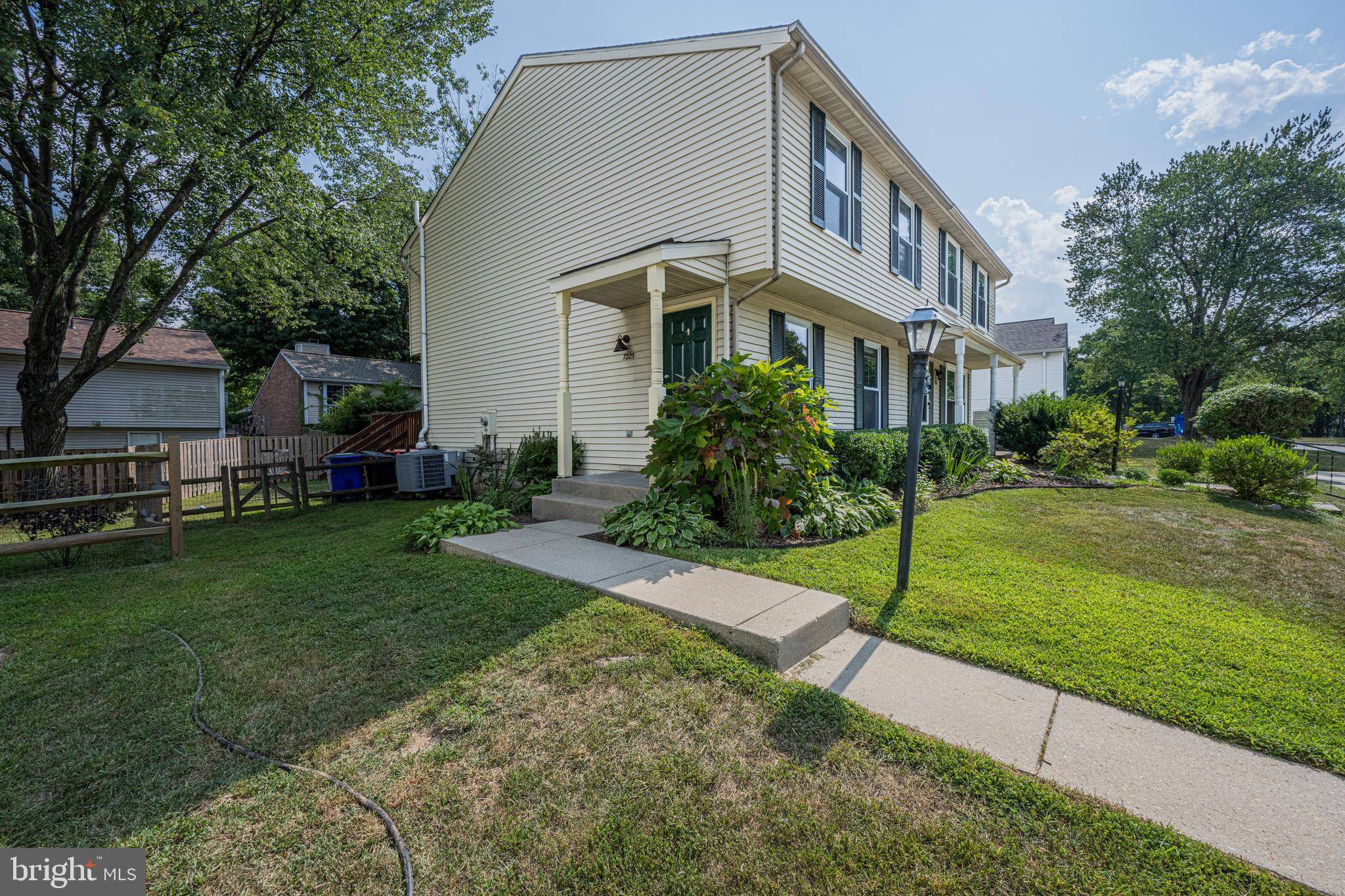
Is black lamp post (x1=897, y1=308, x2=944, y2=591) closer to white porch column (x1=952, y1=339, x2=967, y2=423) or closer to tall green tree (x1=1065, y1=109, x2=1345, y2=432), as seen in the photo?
white porch column (x1=952, y1=339, x2=967, y2=423)

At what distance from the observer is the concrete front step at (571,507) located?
5887mm

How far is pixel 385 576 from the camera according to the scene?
423 cm

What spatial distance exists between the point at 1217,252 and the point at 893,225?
2011cm

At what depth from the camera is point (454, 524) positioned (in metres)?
5.38

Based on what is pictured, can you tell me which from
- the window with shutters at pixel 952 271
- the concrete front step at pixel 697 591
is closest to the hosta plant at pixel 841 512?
the concrete front step at pixel 697 591

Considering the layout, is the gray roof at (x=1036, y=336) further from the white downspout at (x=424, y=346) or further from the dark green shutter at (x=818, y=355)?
the white downspout at (x=424, y=346)

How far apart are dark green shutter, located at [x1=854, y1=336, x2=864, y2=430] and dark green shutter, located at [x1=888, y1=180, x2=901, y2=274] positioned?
1.41m

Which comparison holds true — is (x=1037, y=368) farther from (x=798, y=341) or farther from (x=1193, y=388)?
(x=798, y=341)

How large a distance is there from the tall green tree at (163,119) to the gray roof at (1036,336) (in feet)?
83.3

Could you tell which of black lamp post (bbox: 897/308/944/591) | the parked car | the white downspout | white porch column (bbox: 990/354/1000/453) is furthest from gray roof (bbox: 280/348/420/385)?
the parked car

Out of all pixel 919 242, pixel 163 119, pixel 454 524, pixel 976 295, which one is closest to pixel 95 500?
pixel 454 524

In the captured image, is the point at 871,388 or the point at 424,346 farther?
the point at 424,346

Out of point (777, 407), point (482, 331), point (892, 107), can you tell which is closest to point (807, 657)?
point (777, 407)

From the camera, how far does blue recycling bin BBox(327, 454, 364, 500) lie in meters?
9.26
